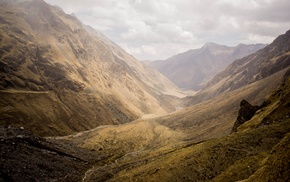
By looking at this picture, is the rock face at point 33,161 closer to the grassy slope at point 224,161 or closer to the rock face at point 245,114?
the grassy slope at point 224,161

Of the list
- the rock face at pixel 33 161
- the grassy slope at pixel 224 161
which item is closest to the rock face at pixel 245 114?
the grassy slope at pixel 224 161

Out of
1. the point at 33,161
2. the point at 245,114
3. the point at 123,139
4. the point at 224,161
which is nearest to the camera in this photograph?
the point at 224,161

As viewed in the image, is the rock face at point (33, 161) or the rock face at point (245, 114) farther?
the rock face at point (245, 114)

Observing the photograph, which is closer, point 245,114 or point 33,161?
point 33,161

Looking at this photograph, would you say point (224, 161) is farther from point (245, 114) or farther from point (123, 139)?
point (123, 139)

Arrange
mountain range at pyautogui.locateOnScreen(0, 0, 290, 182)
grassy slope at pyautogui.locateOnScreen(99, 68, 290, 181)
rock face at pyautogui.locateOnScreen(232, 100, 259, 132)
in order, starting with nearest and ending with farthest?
grassy slope at pyautogui.locateOnScreen(99, 68, 290, 181)
mountain range at pyautogui.locateOnScreen(0, 0, 290, 182)
rock face at pyautogui.locateOnScreen(232, 100, 259, 132)

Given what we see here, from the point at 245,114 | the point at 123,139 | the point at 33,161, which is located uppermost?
the point at 245,114

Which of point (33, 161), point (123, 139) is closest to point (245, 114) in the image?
point (33, 161)

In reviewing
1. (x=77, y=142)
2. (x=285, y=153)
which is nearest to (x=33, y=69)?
(x=77, y=142)

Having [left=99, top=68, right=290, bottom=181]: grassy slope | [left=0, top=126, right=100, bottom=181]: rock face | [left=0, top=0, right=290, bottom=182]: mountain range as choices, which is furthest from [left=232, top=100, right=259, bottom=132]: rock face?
[left=0, top=126, right=100, bottom=181]: rock face

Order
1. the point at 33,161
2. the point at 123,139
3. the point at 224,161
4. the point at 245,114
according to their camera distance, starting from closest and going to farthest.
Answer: the point at 224,161, the point at 33,161, the point at 245,114, the point at 123,139

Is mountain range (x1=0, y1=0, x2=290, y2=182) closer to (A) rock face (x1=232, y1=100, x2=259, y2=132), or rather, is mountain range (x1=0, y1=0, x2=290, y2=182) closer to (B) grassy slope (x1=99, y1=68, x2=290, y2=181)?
(B) grassy slope (x1=99, y1=68, x2=290, y2=181)
